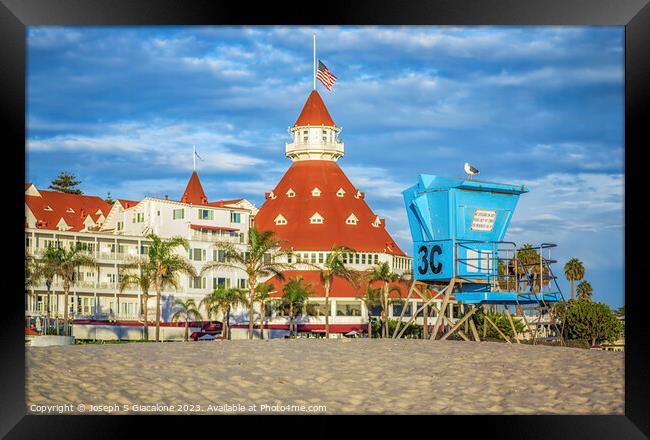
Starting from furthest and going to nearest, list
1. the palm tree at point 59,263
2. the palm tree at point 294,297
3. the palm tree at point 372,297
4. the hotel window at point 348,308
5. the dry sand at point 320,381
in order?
the hotel window at point 348,308 < the palm tree at point 372,297 < the palm tree at point 294,297 < the palm tree at point 59,263 < the dry sand at point 320,381

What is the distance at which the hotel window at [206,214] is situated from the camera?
69875 millimetres

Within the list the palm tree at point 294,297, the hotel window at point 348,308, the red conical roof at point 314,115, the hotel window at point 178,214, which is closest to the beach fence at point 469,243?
the palm tree at point 294,297

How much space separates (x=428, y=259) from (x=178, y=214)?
138 ft

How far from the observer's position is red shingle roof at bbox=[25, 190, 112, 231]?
6881cm

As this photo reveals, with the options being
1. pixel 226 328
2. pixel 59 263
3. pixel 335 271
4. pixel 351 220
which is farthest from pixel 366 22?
pixel 351 220

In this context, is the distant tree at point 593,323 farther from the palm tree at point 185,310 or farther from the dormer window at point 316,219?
the dormer window at point 316,219

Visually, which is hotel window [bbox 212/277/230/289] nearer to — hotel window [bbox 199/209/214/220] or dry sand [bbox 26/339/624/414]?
hotel window [bbox 199/209/214/220]

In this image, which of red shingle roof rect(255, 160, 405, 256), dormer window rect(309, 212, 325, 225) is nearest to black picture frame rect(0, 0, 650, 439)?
red shingle roof rect(255, 160, 405, 256)

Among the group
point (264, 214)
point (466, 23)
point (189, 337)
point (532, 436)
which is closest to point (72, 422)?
point (532, 436)

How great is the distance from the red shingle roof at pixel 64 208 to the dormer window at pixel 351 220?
2015cm

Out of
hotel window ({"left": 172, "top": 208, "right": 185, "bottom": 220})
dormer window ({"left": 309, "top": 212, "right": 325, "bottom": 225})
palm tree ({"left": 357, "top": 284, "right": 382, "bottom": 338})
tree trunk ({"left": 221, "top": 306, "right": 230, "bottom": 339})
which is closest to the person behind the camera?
tree trunk ({"left": 221, "top": 306, "right": 230, "bottom": 339})

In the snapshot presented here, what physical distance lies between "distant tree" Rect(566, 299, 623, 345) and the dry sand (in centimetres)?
2951

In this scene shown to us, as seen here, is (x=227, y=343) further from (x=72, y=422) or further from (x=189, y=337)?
(x=189, y=337)

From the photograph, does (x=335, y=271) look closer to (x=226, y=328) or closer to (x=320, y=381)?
(x=226, y=328)
